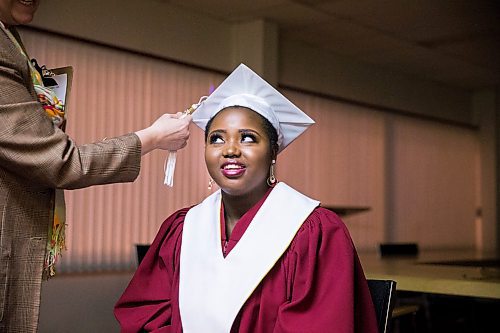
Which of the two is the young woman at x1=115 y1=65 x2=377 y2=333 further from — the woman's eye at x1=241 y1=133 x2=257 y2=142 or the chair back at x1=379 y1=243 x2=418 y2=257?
the chair back at x1=379 y1=243 x2=418 y2=257

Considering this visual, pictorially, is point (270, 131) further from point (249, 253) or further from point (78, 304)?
point (78, 304)

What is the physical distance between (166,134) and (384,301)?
0.71 meters

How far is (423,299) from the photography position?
4.71 metres

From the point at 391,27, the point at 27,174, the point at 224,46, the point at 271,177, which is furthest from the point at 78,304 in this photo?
the point at 391,27

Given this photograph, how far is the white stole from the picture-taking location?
174 centimetres

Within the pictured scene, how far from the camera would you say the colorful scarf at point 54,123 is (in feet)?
5.45

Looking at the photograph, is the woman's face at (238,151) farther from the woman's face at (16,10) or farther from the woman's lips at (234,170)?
the woman's face at (16,10)

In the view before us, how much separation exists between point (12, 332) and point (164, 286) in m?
0.47

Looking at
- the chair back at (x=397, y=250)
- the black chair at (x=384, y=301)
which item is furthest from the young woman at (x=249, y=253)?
the chair back at (x=397, y=250)

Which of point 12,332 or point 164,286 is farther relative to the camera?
point 164,286

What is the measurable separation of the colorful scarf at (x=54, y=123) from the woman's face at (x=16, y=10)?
0.10 ft

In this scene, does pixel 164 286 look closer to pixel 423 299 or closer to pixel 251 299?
pixel 251 299

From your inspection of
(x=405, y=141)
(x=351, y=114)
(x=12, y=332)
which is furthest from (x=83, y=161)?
(x=405, y=141)

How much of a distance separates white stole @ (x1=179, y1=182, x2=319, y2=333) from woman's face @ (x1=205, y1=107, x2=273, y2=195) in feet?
0.29
